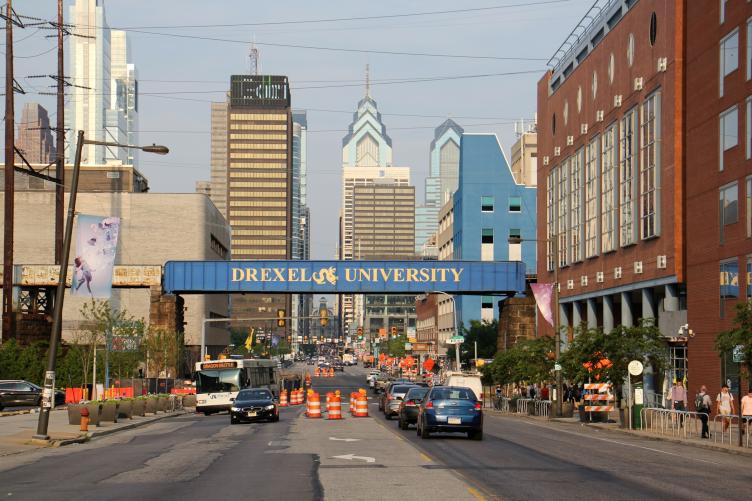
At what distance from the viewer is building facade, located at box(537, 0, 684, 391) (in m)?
55.9

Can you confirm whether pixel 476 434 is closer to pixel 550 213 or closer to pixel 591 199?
pixel 591 199

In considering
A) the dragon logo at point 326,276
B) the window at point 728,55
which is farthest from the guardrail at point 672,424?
the dragon logo at point 326,276

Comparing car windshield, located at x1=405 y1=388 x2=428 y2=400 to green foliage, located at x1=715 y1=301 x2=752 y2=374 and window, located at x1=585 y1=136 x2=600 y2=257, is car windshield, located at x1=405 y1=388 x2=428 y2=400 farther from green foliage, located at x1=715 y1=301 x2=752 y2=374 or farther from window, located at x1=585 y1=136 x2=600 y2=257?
window, located at x1=585 y1=136 x2=600 y2=257

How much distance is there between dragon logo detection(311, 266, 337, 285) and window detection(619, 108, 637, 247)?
933 inches

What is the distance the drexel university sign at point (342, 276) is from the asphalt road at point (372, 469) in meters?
45.3

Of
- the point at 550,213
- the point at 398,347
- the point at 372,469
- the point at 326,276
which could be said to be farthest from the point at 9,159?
the point at 398,347

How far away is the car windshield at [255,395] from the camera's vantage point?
45375mm

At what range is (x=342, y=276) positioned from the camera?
3162 inches

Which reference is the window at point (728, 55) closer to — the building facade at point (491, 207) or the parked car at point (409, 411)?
the parked car at point (409, 411)

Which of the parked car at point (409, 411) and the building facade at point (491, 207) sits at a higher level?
the building facade at point (491, 207)

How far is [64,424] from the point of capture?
4144cm

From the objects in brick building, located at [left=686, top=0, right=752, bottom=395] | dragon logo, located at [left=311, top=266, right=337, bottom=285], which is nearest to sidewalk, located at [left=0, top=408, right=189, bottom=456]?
brick building, located at [left=686, top=0, right=752, bottom=395]

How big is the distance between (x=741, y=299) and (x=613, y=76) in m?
24.0

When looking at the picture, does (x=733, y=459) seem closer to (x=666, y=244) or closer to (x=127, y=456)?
(x=127, y=456)
